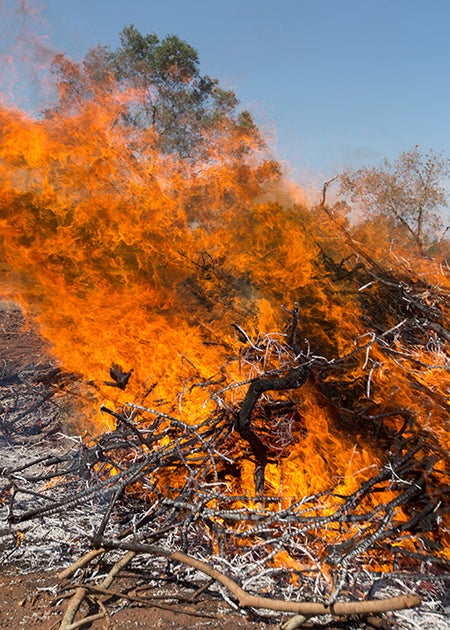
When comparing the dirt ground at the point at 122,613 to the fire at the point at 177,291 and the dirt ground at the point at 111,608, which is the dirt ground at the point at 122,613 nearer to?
the dirt ground at the point at 111,608

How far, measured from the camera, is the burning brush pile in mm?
3178

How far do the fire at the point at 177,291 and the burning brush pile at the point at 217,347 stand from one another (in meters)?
0.02

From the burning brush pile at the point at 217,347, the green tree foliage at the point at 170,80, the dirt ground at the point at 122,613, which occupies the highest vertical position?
the green tree foliage at the point at 170,80

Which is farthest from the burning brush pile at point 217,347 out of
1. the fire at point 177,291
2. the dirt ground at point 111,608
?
the dirt ground at point 111,608

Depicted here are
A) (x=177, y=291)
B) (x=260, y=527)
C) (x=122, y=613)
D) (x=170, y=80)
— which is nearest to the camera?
(x=122, y=613)

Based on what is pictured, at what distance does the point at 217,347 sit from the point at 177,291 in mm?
661

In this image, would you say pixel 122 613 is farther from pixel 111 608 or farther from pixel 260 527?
pixel 260 527

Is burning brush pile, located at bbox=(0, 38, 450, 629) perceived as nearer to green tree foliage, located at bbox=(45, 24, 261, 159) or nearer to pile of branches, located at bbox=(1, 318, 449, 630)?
pile of branches, located at bbox=(1, 318, 449, 630)

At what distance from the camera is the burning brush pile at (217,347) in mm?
3178

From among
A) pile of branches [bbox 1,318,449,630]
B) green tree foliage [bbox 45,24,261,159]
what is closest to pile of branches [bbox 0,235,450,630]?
pile of branches [bbox 1,318,449,630]

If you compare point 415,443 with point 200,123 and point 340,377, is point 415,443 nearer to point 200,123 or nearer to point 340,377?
point 340,377

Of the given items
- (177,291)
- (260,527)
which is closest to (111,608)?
(260,527)

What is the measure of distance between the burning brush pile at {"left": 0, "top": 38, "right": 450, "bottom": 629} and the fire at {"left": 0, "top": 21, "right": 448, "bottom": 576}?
0.02 meters

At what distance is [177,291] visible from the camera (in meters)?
4.35
